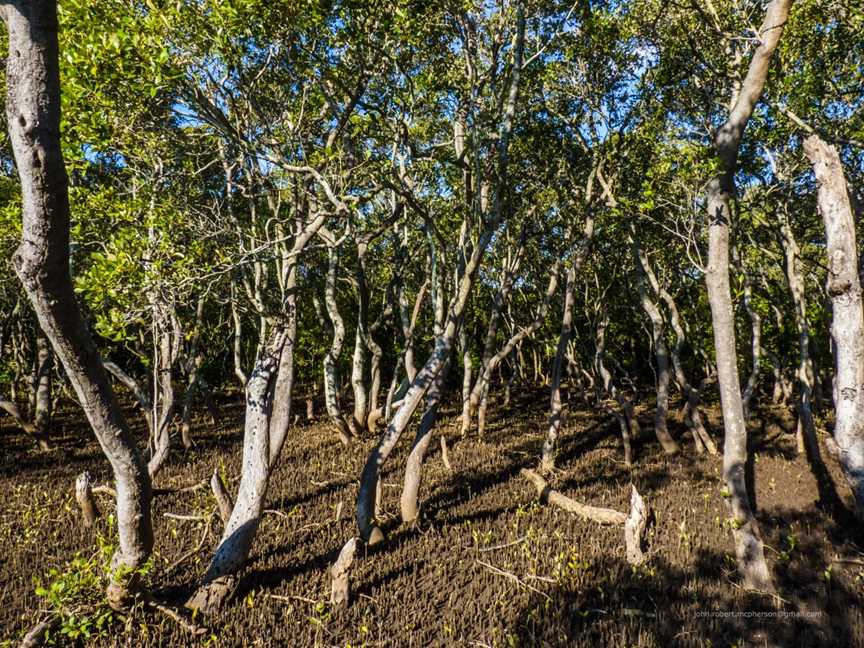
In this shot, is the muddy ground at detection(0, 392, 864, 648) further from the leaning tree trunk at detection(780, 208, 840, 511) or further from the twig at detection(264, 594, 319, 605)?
the leaning tree trunk at detection(780, 208, 840, 511)

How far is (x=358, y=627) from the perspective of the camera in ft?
16.9

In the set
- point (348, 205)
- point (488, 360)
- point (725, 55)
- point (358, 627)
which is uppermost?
point (725, 55)

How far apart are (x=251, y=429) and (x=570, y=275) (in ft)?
23.1

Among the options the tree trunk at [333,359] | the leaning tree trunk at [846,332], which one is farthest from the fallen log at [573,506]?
the tree trunk at [333,359]

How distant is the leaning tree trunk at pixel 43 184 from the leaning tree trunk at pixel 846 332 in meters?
6.10

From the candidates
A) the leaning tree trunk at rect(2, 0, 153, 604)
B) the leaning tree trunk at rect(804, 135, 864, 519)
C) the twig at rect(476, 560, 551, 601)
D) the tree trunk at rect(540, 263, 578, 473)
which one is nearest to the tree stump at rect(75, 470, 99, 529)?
the leaning tree trunk at rect(2, 0, 153, 604)

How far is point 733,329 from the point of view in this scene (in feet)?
18.9

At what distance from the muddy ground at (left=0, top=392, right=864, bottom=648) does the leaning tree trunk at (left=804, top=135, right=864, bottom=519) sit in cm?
174

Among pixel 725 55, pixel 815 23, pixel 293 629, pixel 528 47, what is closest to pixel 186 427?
pixel 293 629

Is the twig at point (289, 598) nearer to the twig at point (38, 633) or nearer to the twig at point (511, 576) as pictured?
the twig at point (38, 633)

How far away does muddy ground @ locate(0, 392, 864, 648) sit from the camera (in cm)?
506

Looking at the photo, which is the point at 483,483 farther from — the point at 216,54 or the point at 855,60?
the point at 855,60

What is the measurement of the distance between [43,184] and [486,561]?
5.89m

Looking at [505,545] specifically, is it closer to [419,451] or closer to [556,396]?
[419,451]
